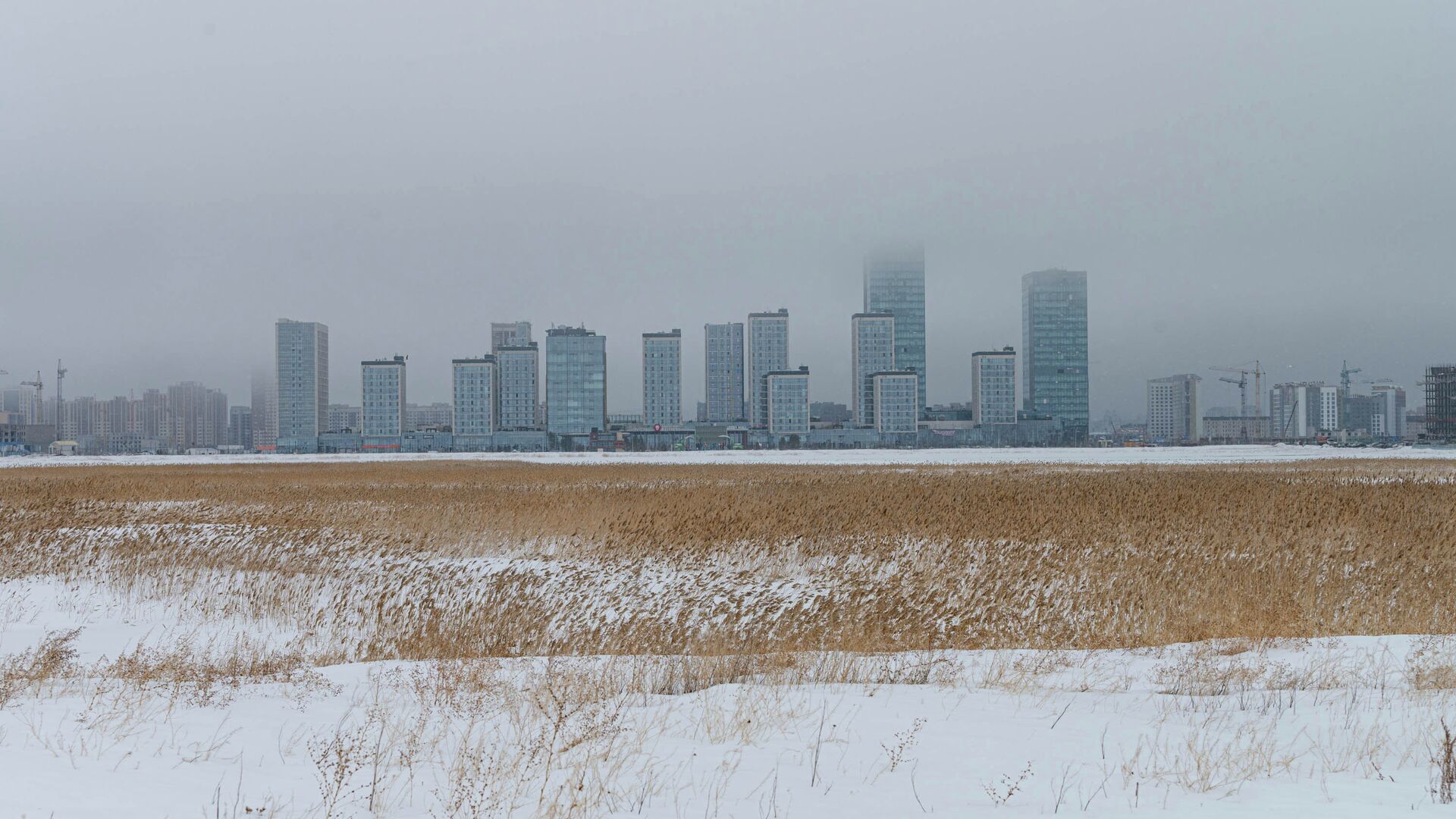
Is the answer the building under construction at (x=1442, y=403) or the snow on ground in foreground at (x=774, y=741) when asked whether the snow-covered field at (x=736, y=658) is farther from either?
the building under construction at (x=1442, y=403)

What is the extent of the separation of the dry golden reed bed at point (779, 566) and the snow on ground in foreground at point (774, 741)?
2142 mm

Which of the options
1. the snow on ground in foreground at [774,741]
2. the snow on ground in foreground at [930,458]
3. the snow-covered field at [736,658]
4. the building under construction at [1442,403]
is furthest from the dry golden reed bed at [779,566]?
the building under construction at [1442,403]

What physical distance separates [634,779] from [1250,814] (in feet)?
11.6

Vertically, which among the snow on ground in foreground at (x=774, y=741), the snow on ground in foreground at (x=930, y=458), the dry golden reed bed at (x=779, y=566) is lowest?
the snow on ground in foreground at (x=930, y=458)

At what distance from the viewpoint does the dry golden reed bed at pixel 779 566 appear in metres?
11.4

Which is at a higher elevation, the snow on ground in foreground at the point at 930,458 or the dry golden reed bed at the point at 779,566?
the dry golden reed bed at the point at 779,566

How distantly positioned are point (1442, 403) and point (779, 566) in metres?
219

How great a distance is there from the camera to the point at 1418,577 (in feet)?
41.2

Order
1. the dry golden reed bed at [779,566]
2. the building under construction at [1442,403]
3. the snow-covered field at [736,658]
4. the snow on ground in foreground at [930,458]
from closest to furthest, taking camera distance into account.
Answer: the snow-covered field at [736,658] < the dry golden reed bed at [779,566] < the snow on ground in foreground at [930,458] < the building under construction at [1442,403]

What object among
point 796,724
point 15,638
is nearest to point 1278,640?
point 796,724

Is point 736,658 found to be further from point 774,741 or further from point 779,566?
point 779,566

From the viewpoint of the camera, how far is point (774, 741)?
20.2 ft

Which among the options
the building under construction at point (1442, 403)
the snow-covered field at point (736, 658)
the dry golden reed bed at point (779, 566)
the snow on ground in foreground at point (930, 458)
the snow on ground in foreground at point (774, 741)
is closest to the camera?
the snow on ground in foreground at point (774, 741)

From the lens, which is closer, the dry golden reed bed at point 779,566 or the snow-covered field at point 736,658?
the snow-covered field at point 736,658
